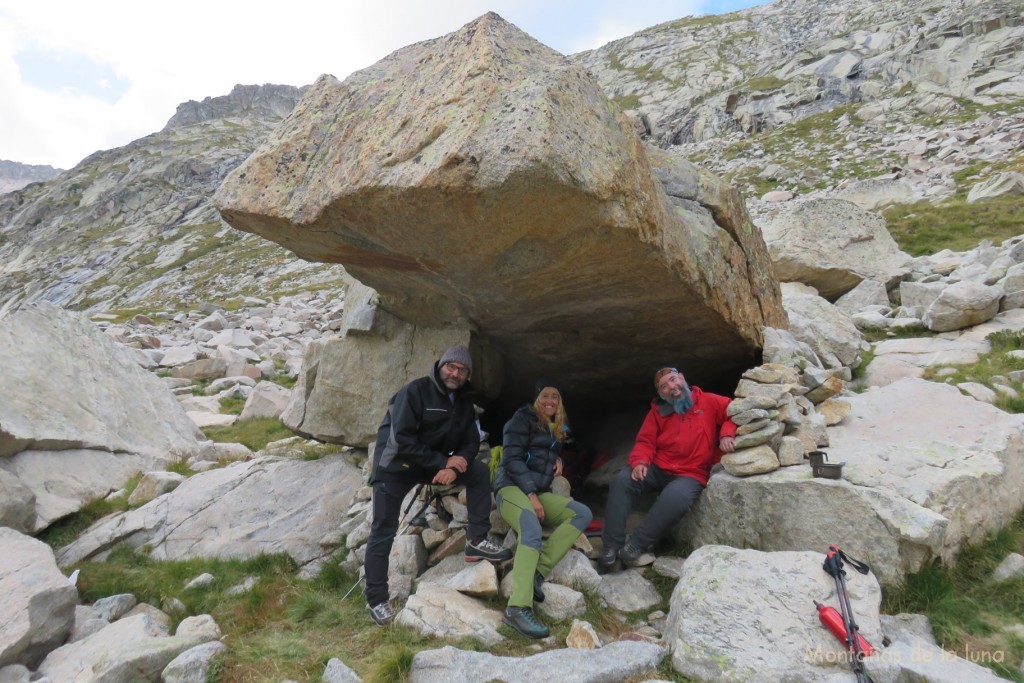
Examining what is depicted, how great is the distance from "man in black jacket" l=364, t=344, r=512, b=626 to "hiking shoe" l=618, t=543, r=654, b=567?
1.44m

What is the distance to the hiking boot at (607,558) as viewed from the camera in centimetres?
700

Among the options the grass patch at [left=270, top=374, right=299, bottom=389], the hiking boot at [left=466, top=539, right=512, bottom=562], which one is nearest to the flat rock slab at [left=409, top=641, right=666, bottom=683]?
the hiking boot at [left=466, top=539, right=512, bottom=562]

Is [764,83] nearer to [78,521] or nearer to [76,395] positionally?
[76,395]

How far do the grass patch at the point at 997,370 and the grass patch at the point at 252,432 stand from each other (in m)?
13.8

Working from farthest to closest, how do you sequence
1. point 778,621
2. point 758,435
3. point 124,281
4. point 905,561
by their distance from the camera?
point 124,281, point 758,435, point 905,561, point 778,621

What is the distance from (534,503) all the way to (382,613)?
7.24 feet

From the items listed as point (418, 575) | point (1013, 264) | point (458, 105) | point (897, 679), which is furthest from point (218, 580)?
point (1013, 264)

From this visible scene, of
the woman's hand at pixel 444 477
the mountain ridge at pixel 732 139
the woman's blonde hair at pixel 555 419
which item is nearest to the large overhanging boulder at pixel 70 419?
the woman's hand at pixel 444 477

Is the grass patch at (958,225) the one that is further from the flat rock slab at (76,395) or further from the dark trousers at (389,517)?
the flat rock slab at (76,395)

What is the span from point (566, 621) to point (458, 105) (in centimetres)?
554

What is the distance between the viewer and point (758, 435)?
6.96 metres

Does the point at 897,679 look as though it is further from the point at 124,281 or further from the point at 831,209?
the point at 124,281

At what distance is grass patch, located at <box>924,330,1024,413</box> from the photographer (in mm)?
8492

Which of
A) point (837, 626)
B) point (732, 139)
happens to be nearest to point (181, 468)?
point (837, 626)
